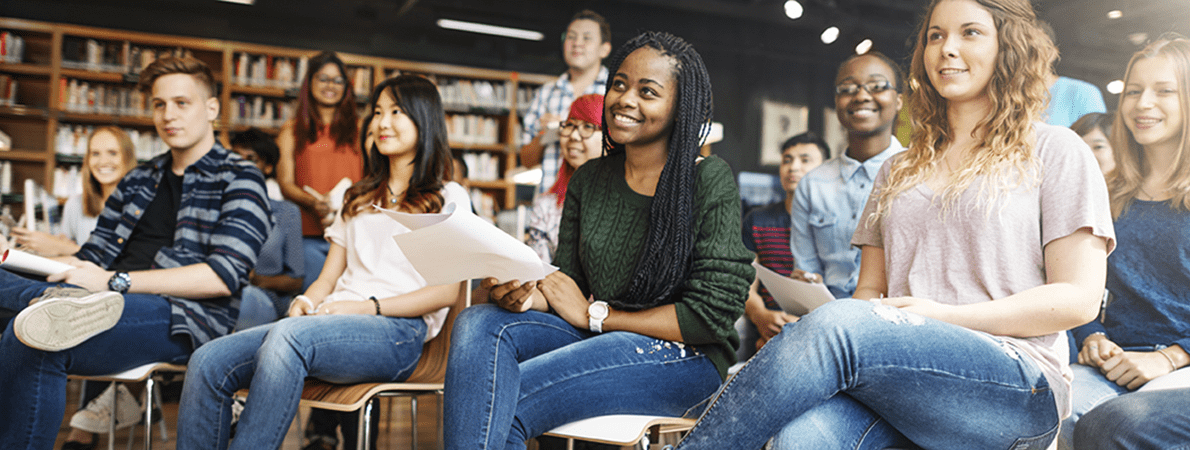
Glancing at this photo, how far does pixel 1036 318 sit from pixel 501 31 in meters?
6.89

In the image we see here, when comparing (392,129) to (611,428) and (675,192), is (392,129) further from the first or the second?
(611,428)

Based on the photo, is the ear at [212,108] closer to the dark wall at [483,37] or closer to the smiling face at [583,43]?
the smiling face at [583,43]

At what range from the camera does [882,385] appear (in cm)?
108

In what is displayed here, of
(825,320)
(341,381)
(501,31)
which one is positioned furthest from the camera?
(501,31)

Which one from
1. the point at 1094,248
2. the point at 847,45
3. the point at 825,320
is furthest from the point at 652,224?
the point at 847,45

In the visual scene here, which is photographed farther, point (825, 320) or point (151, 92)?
point (151, 92)

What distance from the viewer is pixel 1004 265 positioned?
1.25 m

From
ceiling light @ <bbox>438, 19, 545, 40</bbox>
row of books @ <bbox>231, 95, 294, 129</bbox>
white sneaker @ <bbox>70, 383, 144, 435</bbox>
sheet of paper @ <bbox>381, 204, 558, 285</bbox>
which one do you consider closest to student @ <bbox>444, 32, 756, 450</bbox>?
sheet of paper @ <bbox>381, 204, 558, 285</bbox>

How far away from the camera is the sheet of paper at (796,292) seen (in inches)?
60.1

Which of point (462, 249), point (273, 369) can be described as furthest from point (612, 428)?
point (273, 369)

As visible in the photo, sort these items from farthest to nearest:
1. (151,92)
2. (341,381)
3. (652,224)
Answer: (151,92)
(341,381)
(652,224)

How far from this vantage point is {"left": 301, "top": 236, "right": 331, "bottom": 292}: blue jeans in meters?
3.00

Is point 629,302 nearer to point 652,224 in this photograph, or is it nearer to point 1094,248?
point 652,224

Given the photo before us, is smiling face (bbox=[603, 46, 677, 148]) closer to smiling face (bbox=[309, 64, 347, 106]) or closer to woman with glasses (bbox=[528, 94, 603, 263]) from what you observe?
woman with glasses (bbox=[528, 94, 603, 263])
